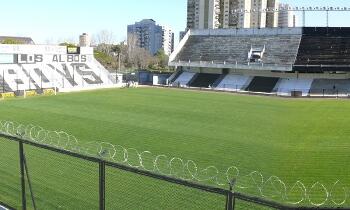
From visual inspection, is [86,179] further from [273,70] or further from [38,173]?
[273,70]

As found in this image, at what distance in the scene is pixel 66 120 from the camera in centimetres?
2822

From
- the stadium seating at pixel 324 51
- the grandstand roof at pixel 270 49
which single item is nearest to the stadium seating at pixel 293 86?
the grandstand roof at pixel 270 49

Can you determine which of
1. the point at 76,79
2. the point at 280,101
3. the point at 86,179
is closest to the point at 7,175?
the point at 86,179

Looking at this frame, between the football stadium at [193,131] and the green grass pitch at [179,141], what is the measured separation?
0.06m

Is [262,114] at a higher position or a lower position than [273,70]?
lower

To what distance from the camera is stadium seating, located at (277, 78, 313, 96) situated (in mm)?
53875

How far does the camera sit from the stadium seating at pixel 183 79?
64.1 metres

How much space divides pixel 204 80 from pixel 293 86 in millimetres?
13201

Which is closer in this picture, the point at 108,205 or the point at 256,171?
the point at 108,205

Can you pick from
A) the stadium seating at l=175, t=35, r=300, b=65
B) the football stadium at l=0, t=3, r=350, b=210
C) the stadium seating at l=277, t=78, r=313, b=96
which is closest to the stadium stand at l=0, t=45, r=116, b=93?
the football stadium at l=0, t=3, r=350, b=210

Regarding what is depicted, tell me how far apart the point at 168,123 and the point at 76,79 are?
118ft

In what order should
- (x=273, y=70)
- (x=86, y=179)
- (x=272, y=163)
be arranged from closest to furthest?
(x=86, y=179) → (x=272, y=163) → (x=273, y=70)

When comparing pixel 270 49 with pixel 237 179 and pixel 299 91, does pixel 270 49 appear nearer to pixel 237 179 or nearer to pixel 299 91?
pixel 299 91

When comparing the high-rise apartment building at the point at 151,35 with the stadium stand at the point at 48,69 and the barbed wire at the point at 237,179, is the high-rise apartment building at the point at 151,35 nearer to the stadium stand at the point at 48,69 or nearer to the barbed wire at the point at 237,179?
the stadium stand at the point at 48,69
